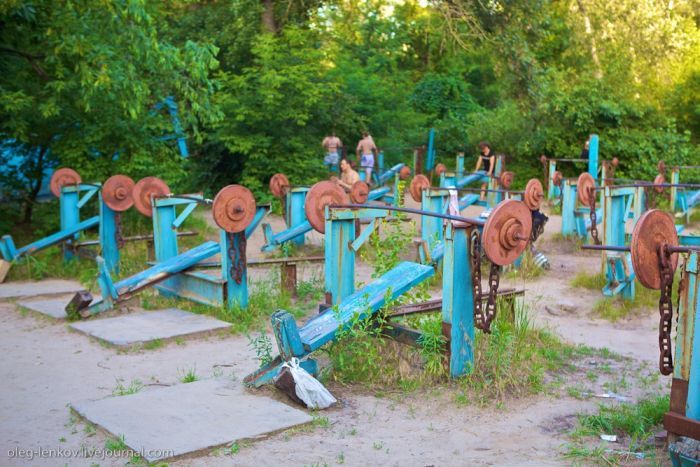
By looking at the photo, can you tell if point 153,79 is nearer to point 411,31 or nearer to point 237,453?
point 237,453

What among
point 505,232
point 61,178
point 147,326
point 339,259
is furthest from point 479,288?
point 61,178

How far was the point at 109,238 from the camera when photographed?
424 inches

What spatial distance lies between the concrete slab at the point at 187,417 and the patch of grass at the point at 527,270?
19.3 feet

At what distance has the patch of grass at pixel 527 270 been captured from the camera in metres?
10.9

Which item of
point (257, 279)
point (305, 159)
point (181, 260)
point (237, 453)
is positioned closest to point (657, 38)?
point (305, 159)

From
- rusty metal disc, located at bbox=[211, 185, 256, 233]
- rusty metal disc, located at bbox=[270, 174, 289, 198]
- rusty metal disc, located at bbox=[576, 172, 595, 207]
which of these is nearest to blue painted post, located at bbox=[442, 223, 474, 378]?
rusty metal disc, located at bbox=[211, 185, 256, 233]

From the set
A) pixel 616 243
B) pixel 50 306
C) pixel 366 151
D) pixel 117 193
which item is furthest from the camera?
pixel 366 151

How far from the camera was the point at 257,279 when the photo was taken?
10.6 meters

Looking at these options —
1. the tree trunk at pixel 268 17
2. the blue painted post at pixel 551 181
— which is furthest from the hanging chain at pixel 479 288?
the tree trunk at pixel 268 17

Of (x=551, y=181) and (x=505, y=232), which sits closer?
(x=505, y=232)

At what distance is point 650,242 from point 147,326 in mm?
5106

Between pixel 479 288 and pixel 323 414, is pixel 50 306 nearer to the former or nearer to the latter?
pixel 323 414

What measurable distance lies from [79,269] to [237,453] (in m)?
7.35

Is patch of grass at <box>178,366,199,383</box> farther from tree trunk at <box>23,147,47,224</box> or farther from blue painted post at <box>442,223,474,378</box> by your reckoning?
tree trunk at <box>23,147,47,224</box>
